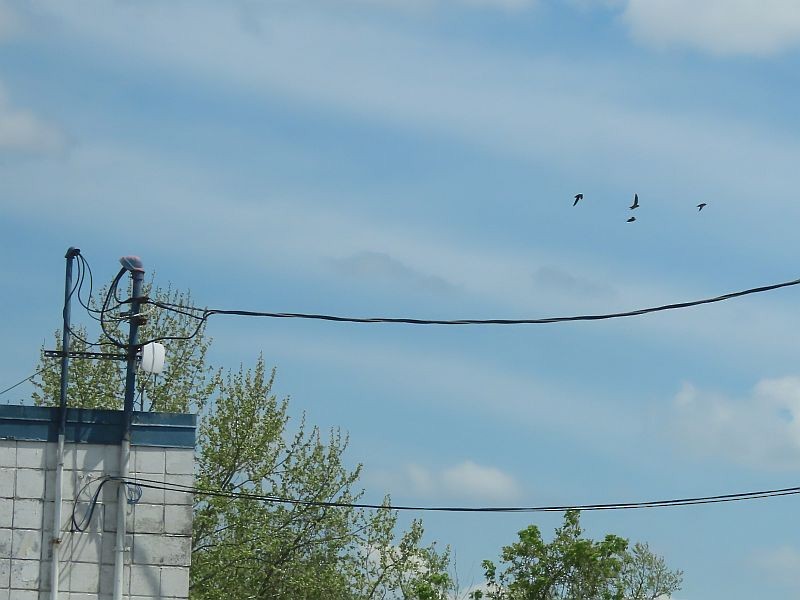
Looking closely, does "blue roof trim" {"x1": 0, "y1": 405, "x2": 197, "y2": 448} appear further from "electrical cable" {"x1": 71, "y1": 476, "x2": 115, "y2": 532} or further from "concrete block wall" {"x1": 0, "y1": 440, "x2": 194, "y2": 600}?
"electrical cable" {"x1": 71, "y1": 476, "x2": 115, "y2": 532}

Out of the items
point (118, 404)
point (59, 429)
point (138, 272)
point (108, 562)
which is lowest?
point (108, 562)

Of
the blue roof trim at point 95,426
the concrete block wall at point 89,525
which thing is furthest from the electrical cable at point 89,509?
the blue roof trim at point 95,426

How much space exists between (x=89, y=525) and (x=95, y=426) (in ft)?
4.64

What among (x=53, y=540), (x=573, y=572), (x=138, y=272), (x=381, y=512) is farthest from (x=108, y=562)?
(x=573, y=572)

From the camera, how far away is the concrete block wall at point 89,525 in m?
19.8

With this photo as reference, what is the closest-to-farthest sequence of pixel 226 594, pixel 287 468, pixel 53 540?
1. pixel 53 540
2. pixel 226 594
3. pixel 287 468

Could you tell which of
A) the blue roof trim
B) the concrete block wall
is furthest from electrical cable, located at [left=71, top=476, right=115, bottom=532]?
the blue roof trim

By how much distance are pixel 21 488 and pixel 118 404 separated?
20.4 m

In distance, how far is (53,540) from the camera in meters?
19.7

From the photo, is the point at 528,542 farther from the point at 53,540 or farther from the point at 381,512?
the point at 53,540

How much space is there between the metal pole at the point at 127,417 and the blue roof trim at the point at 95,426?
0.15 metres

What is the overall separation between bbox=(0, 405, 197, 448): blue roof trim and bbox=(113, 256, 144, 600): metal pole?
0.15m

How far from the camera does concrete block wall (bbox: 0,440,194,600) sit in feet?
64.8

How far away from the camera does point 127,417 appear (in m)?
20.1
